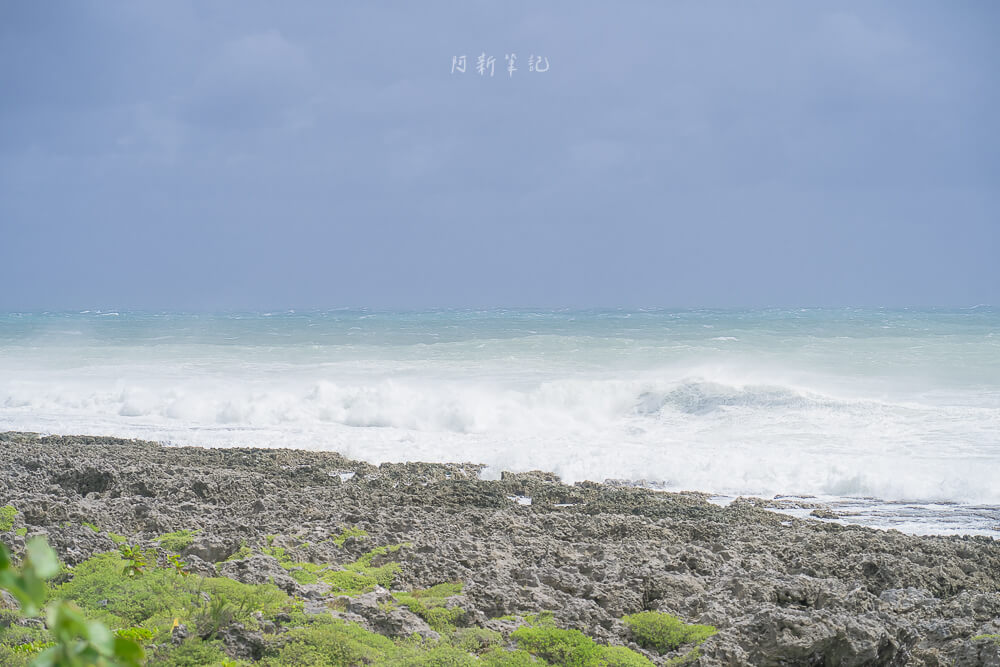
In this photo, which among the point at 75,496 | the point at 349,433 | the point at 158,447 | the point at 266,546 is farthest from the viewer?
the point at 349,433

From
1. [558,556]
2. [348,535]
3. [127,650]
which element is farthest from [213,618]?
[127,650]

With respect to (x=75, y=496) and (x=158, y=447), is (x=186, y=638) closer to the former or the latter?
(x=75, y=496)

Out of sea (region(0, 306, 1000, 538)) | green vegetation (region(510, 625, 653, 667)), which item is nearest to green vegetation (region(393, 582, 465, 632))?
green vegetation (region(510, 625, 653, 667))

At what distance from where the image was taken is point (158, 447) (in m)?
15.6

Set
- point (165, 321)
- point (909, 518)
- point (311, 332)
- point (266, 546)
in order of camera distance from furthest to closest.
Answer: point (165, 321)
point (311, 332)
point (909, 518)
point (266, 546)

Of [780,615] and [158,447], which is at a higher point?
[780,615]

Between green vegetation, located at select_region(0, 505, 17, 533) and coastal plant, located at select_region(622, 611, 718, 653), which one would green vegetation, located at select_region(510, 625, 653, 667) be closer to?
coastal plant, located at select_region(622, 611, 718, 653)

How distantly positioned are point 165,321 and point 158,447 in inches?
1847

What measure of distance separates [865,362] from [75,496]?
2871cm

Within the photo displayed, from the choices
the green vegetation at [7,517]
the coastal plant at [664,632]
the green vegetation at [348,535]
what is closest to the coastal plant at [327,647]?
the coastal plant at [664,632]

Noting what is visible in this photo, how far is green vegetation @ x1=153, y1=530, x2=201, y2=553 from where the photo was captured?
6.50 metres

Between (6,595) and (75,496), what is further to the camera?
(75,496)

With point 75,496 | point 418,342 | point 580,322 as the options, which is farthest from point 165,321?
point 75,496

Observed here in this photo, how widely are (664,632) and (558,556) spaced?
6.92 ft
